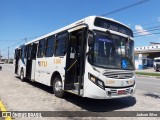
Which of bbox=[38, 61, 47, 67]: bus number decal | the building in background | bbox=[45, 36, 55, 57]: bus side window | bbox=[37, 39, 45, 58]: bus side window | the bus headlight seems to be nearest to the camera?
the bus headlight

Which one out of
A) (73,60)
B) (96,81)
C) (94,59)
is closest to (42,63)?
(73,60)

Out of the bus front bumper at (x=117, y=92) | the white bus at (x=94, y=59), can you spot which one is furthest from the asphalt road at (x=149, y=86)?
the white bus at (x=94, y=59)

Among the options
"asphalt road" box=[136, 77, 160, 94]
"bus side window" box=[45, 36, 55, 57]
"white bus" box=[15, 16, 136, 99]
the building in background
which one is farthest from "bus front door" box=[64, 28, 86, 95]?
the building in background

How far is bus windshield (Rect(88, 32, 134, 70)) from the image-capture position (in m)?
7.65

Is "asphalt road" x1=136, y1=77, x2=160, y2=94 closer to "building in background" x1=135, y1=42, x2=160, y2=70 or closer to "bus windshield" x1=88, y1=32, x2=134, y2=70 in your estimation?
"bus windshield" x1=88, y1=32, x2=134, y2=70

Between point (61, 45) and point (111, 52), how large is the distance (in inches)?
106

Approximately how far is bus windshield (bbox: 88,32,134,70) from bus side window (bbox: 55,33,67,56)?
6.96ft

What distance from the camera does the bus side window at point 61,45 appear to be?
956 cm

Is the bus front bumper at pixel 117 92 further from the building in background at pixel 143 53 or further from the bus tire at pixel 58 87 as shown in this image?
the building in background at pixel 143 53

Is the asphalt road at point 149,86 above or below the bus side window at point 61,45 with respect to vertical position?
below

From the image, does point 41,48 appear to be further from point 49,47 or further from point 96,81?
point 96,81

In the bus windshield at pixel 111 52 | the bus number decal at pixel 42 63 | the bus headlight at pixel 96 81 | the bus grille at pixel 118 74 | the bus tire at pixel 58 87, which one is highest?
the bus windshield at pixel 111 52

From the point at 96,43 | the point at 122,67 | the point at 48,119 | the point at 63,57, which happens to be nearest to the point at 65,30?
the point at 63,57

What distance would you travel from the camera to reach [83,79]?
25.4ft
